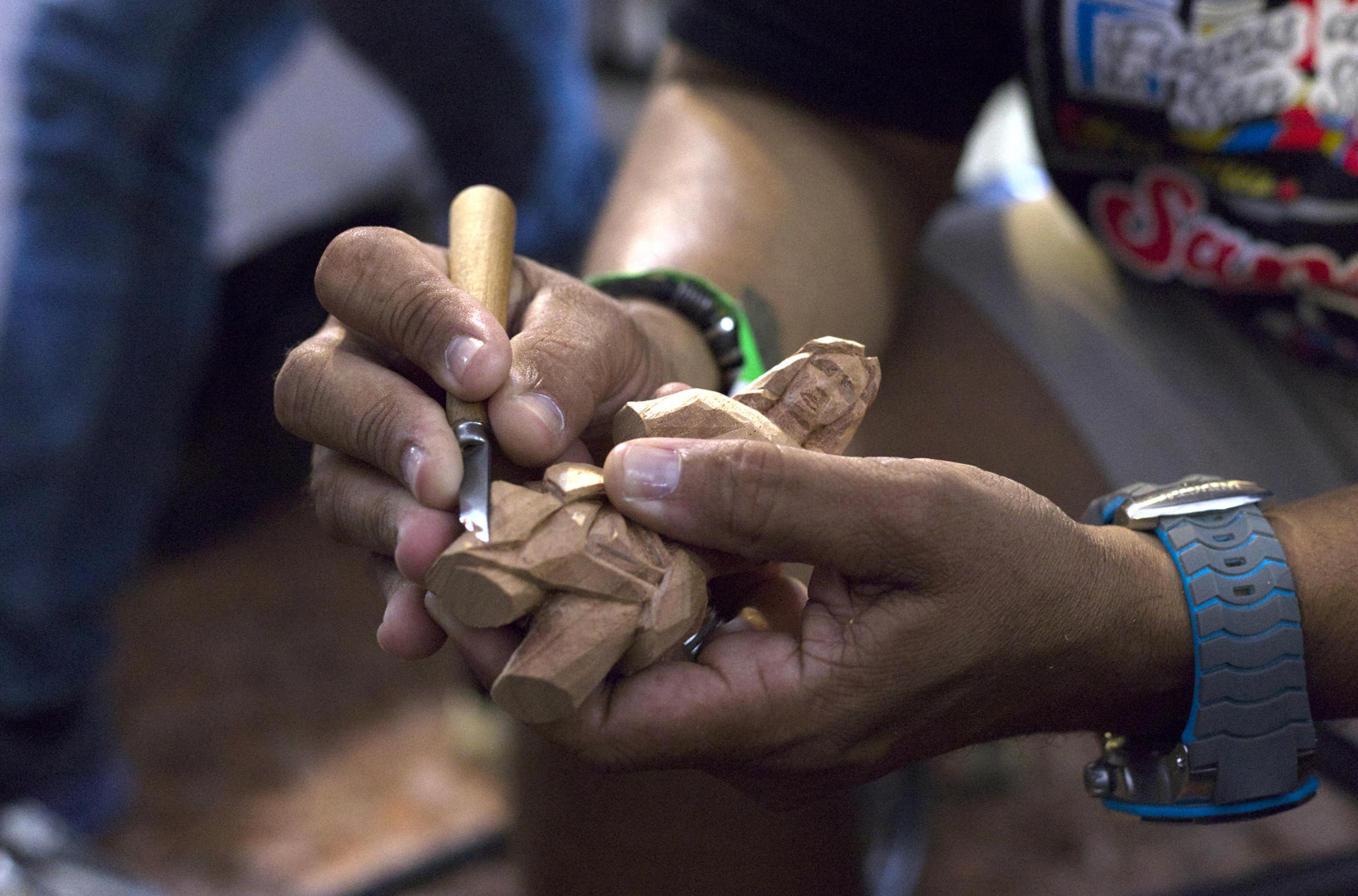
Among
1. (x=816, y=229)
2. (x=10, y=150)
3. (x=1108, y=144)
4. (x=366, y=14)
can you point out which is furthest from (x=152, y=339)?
(x=1108, y=144)

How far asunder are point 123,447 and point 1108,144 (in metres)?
1.42

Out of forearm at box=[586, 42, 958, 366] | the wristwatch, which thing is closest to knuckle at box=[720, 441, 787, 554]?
the wristwatch

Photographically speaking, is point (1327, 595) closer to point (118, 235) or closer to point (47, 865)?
point (47, 865)

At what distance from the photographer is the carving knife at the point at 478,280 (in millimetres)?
623

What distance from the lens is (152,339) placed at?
5.38ft

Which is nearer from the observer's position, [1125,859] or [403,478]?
[403,478]

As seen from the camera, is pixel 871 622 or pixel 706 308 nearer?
pixel 871 622

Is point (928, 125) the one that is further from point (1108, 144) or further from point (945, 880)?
point (945, 880)

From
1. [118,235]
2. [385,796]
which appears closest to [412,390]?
[118,235]

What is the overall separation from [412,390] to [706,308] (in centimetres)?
31

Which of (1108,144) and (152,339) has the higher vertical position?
(1108,144)

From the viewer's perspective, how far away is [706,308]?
2.98 ft

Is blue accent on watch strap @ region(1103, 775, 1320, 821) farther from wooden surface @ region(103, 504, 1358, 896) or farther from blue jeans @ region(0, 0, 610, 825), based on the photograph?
blue jeans @ region(0, 0, 610, 825)

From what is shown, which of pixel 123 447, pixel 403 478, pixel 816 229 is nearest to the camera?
pixel 403 478
